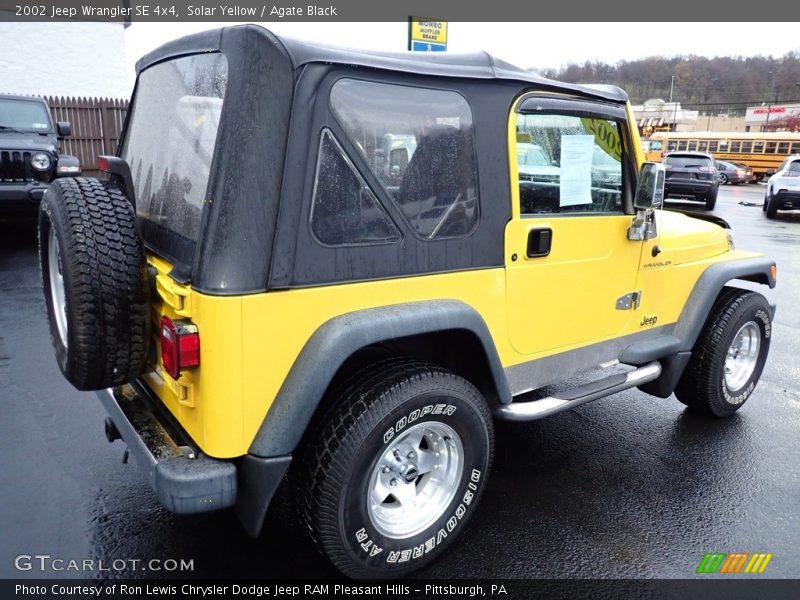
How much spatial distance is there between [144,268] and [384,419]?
3.38ft

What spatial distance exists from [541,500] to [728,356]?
187 centimetres

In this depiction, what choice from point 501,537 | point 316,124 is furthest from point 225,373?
point 501,537

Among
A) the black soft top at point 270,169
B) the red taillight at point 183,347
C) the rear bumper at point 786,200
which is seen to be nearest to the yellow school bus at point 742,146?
the rear bumper at point 786,200

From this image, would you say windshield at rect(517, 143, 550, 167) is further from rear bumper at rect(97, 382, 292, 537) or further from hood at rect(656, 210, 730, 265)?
rear bumper at rect(97, 382, 292, 537)

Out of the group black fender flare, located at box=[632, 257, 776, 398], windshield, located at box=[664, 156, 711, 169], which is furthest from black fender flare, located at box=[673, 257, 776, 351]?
windshield, located at box=[664, 156, 711, 169]

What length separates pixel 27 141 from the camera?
27.8ft

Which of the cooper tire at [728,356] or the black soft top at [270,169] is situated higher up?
the black soft top at [270,169]

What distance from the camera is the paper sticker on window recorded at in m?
2.96

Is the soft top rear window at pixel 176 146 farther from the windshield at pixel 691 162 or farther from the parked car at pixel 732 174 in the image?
the parked car at pixel 732 174

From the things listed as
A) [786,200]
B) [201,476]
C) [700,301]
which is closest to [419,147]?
[201,476]

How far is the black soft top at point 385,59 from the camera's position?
2.07 metres

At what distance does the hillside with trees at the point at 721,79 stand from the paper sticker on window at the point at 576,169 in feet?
195

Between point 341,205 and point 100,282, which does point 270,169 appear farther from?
point 100,282

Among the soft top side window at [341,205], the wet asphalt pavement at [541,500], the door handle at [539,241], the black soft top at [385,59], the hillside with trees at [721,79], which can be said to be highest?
the hillside with trees at [721,79]
